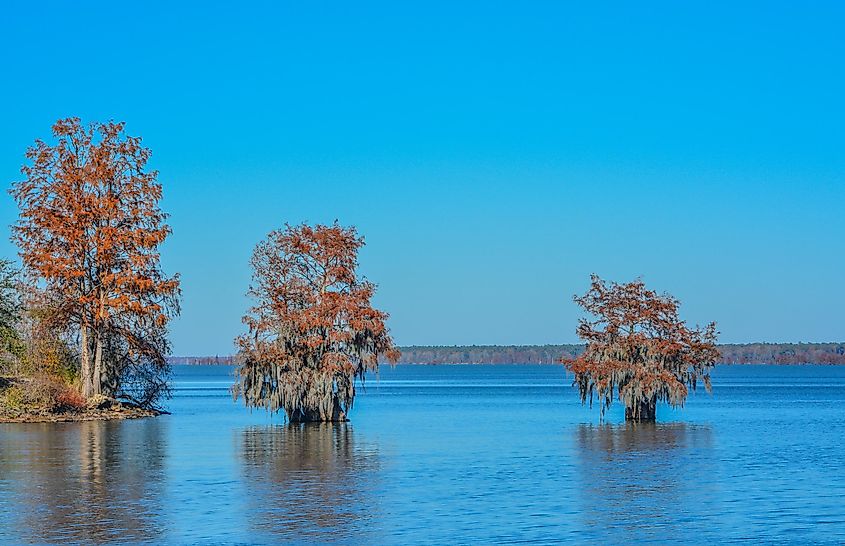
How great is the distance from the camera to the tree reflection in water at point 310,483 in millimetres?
23156

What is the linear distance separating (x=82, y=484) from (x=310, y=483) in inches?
213

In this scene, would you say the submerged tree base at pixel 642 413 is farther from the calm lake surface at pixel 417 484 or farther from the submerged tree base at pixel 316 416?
the submerged tree base at pixel 316 416

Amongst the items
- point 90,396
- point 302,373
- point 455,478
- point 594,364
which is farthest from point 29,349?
point 455,478

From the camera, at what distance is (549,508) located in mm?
25859

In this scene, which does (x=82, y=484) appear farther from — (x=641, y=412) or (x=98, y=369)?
(x=641, y=412)

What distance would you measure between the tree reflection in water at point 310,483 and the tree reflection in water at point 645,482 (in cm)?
479

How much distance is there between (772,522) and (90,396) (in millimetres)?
39354

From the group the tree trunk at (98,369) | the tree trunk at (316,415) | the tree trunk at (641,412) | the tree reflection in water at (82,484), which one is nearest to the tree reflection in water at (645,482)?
the tree trunk at (641,412)

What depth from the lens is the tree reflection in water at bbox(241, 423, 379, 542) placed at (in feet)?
76.0

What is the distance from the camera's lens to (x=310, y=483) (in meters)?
30.5

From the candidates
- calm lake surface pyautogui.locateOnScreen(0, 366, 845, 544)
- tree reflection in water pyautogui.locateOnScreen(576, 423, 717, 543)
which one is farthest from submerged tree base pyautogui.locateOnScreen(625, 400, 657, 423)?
tree reflection in water pyautogui.locateOnScreen(576, 423, 717, 543)

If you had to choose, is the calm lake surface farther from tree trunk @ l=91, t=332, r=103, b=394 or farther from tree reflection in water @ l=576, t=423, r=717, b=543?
tree trunk @ l=91, t=332, r=103, b=394

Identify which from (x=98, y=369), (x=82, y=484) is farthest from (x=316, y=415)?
(x=82, y=484)

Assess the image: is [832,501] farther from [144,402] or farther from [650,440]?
[144,402]
